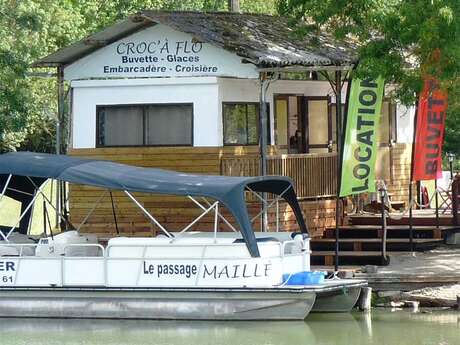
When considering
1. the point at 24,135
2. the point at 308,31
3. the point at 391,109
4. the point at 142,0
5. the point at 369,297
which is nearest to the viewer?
the point at 369,297

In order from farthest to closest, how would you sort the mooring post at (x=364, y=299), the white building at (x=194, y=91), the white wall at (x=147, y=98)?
the white wall at (x=147, y=98) < the white building at (x=194, y=91) < the mooring post at (x=364, y=299)

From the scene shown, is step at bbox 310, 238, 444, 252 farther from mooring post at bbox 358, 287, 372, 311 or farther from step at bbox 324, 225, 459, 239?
mooring post at bbox 358, 287, 372, 311

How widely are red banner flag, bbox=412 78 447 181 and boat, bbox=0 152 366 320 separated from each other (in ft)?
13.2

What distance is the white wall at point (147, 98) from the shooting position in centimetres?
2716

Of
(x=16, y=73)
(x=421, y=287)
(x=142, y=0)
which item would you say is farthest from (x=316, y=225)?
(x=142, y=0)

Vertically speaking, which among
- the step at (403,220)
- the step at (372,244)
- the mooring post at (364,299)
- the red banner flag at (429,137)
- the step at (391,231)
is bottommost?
the mooring post at (364,299)

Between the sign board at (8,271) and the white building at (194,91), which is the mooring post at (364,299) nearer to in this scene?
the white building at (194,91)

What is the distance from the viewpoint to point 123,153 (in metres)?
27.9

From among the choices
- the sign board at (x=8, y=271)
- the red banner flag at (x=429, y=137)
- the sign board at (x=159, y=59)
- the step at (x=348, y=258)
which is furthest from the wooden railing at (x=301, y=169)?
the sign board at (x=8, y=271)

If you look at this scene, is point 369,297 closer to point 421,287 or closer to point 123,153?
point 421,287

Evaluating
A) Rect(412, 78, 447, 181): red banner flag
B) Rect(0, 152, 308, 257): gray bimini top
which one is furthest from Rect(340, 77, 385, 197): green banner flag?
Rect(412, 78, 447, 181): red banner flag

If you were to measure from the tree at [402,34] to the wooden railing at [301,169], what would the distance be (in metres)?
3.08

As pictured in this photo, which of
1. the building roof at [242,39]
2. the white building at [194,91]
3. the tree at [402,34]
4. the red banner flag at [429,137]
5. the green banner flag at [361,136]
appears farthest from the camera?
the white building at [194,91]

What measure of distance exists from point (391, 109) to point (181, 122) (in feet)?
24.8
